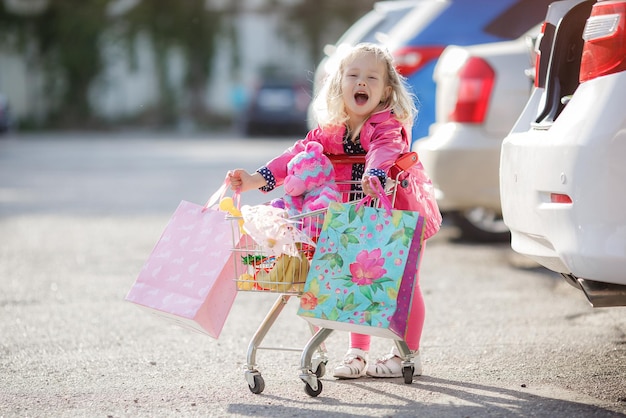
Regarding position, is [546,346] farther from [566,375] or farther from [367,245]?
[367,245]

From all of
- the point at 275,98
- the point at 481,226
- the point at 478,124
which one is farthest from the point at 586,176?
the point at 275,98

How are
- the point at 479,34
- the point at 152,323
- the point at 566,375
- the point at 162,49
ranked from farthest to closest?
1. the point at 162,49
2. the point at 479,34
3. the point at 152,323
4. the point at 566,375

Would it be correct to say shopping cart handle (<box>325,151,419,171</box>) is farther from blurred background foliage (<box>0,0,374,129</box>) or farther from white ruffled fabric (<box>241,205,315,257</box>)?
blurred background foliage (<box>0,0,374,129</box>)

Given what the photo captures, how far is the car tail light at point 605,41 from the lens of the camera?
4.07 m

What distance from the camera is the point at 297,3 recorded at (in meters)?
37.0

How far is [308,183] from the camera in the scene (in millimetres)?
4527

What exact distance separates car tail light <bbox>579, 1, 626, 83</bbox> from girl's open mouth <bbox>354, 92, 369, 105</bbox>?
870 millimetres

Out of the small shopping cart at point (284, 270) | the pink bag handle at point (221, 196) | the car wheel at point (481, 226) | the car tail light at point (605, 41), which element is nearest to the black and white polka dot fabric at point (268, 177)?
the pink bag handle at point (221, 196)

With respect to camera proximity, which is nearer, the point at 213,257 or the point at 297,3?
the point at 213,257

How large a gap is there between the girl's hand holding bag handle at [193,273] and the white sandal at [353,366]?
60 cm

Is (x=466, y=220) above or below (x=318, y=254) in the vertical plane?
below

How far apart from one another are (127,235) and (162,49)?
26155 millimetres

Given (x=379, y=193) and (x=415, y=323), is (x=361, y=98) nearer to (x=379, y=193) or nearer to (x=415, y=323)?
(x=379, y=193)

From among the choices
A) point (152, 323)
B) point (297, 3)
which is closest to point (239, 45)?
point (297, 3)
